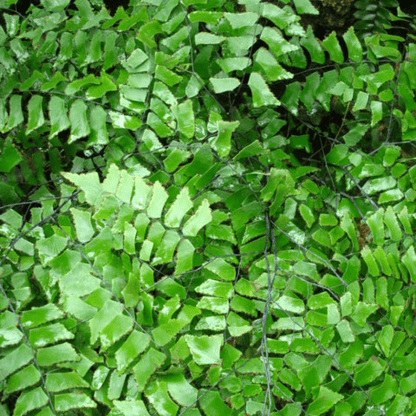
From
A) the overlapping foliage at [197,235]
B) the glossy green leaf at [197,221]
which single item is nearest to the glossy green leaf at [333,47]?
the overlapping foliage at [197,235]

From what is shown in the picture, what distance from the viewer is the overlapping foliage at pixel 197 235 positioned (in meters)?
0.77

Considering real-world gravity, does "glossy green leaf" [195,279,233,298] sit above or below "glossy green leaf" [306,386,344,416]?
above

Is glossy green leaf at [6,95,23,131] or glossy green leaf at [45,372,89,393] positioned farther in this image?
glossy green leaf at [6,95,23,131]

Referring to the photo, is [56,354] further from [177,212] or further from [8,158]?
[8,158]

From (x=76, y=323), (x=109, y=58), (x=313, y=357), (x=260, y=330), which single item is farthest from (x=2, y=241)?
(x=313, y=357)

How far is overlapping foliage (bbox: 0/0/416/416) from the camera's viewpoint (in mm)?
769

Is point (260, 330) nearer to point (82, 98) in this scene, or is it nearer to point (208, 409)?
point (208, 409)

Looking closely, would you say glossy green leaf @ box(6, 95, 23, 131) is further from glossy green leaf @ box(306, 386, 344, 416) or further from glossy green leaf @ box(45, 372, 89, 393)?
glossy green leaf @ box(306, 386, 344, 416)

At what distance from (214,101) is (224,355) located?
1.96 ft

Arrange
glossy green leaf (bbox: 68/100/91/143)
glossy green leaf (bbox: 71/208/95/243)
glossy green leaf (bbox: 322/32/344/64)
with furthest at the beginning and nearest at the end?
glossy green leaf (bbox: 322/32/344/64), glossy green leaf (bbox: 68/100/91/143), glossy green leaf (bbox: 71/208/95/243)

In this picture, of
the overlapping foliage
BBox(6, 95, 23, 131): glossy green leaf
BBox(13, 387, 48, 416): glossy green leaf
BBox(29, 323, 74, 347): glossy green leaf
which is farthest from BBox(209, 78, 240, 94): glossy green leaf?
BBox(13, 387, 48, 416): glossy green leaf

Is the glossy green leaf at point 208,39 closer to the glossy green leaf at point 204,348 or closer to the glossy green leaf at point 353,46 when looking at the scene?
the glossy green leaf at point 353,46

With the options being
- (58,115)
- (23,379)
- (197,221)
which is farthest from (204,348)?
(58,115)

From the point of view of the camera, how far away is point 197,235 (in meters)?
0.89
